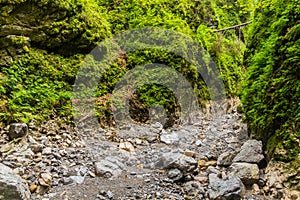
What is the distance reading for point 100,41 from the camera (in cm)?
558

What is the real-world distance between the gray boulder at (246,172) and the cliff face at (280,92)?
1.00 feet

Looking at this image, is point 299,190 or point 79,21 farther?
point 79,21

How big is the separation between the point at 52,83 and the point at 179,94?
3876mm

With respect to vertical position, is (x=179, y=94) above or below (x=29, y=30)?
below

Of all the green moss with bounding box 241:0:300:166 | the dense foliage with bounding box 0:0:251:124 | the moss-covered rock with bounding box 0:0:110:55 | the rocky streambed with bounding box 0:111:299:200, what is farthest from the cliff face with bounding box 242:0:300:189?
the moss-covered rock with bounding box 0:0:110:55

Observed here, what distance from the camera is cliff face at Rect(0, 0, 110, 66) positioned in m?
4.02

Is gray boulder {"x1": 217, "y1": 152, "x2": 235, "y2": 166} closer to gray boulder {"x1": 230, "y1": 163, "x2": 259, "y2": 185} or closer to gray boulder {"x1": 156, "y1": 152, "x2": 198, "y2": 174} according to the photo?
gray boulder {"x1": 230, "y1": 163, "x2": 259, "y2": 185}

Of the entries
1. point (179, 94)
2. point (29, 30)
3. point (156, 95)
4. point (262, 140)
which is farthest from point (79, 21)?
point (262, 140)

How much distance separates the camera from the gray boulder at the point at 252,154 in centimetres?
336

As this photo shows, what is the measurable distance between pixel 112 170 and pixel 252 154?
208 centimetres

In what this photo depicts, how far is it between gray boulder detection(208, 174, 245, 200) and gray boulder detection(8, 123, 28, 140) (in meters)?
2.59

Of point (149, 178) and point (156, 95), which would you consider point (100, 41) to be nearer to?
point (156, 95)

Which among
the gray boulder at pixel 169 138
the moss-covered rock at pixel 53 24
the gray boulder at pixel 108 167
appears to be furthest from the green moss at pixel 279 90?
the moss-covered rock at pixel 53 24

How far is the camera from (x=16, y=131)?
10.2ft
